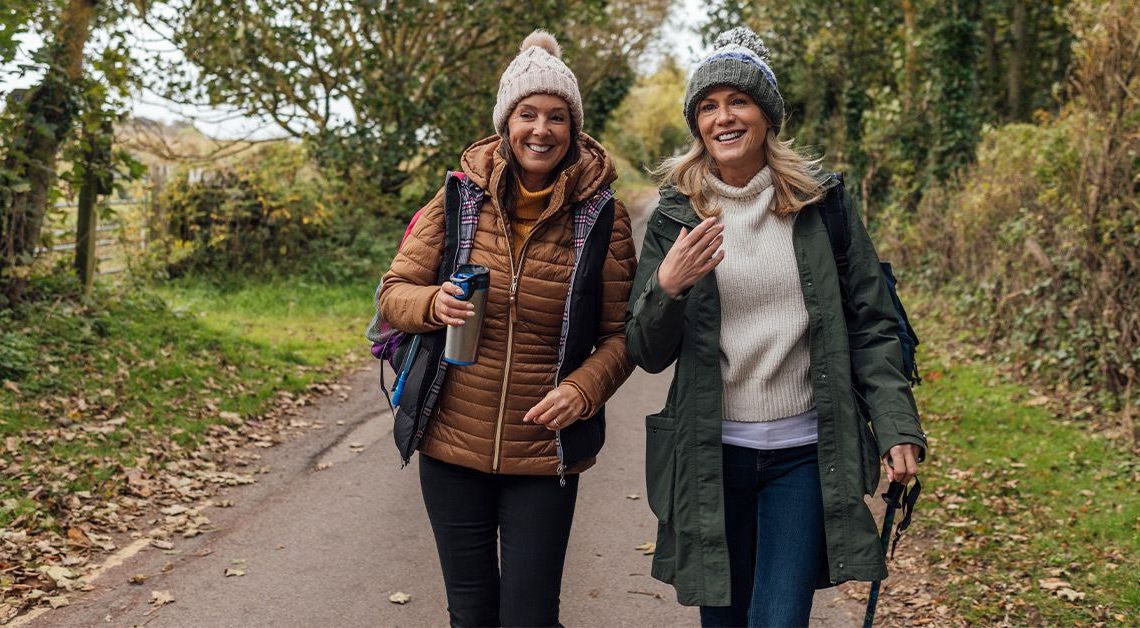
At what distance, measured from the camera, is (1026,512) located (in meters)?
6.49

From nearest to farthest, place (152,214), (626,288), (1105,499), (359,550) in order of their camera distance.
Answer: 1. (626,288)
2. (359,550)
3. (1105,499)
4. (152,214)

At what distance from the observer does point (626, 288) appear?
342cm

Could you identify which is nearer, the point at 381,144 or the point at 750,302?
the point at 750,302

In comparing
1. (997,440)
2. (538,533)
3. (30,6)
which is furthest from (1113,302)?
(30,6)

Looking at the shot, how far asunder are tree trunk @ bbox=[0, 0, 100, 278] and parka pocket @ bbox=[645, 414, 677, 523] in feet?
23.2

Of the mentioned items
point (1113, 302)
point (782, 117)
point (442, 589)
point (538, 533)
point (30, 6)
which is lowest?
point (442, 589)

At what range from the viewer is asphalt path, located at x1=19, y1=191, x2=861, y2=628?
16.6 ft

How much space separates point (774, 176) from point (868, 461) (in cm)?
89

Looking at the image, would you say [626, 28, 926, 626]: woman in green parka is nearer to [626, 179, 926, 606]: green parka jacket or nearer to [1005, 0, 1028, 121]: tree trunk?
[626, 179, 926, 606]: green parka jacket

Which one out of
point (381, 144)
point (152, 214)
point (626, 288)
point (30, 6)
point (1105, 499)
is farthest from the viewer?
point (381, 144)

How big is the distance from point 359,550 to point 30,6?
15.6ft

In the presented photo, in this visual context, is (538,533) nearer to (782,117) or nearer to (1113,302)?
(782,117)

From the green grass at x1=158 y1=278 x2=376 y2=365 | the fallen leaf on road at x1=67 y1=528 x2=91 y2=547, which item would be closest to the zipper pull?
the fallen leaf on road at x1=67 y1=528 x2=91 y2=547

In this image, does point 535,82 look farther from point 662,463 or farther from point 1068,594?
point 1068,594
